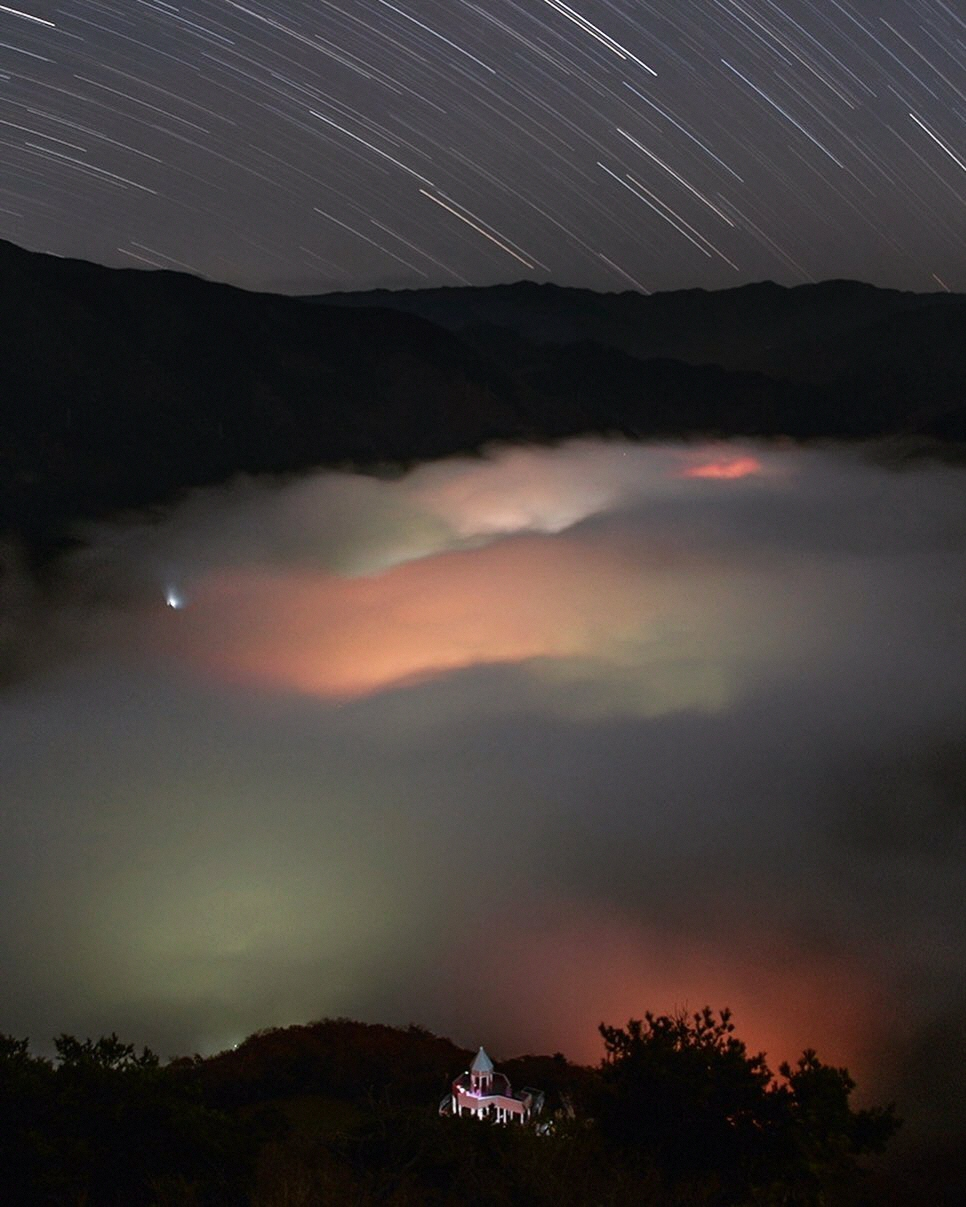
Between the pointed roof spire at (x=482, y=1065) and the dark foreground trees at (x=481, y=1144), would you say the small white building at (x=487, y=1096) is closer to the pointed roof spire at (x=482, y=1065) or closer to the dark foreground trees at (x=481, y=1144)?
the pointed roof spire at (x=482, y=1065)

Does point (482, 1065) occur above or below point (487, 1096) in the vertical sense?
above

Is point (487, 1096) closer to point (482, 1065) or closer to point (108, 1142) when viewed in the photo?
point (482, 1065)

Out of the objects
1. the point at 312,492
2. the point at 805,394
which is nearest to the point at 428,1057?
the point at 312,492

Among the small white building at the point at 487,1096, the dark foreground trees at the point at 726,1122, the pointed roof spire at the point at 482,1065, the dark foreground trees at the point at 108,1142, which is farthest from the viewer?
the pointed roof spire at the point at 482,1065

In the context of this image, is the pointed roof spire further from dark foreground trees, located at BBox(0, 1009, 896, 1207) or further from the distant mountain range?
the distant mountain range

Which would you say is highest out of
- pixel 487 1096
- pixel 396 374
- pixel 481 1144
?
pixel 396 374

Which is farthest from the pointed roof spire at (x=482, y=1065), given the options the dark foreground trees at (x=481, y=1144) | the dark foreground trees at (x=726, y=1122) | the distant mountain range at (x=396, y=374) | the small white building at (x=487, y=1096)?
the distant mountain range at (x=396, y=374)

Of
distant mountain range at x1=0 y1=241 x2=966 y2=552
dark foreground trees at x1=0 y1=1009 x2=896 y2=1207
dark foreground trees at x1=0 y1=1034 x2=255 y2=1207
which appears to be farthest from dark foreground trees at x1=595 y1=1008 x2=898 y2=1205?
distant mountain range at x1=0 y1=241 x2=966 y2=552

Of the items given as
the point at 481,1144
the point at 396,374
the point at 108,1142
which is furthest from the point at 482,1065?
the point at 396,374
